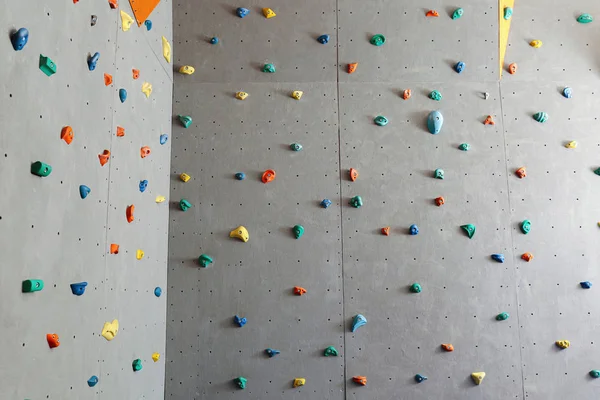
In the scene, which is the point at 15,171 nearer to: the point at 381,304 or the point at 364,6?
the point at 381,304

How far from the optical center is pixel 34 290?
4.87 ft

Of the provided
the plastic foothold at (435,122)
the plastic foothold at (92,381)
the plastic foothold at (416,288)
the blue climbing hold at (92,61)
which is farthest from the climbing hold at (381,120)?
the plastic foothold at (92,381)

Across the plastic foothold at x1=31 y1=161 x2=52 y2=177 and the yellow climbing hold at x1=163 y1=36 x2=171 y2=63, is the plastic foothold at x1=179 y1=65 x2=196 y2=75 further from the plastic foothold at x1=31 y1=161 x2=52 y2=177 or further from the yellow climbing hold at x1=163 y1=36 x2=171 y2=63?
the plastic foothold at x1=31 y1=161 x2=52 y2=177

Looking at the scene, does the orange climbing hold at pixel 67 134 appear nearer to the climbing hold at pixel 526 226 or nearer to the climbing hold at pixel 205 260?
the climbing hold at pixel 205 260

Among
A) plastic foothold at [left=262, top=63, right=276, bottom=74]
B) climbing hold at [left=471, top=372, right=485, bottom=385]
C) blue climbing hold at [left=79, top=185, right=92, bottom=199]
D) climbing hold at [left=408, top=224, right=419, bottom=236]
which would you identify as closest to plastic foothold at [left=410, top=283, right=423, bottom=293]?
climbing hold at [left=408, top=224, right=419, bottom=236]

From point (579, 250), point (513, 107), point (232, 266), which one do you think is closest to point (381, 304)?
point (232, 266)

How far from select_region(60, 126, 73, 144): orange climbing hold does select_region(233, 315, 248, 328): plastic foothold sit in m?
1.55

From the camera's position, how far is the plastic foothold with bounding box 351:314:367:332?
2.95 meters

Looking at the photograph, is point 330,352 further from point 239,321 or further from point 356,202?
point 356,202

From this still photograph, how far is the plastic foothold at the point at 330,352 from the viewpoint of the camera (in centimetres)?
293

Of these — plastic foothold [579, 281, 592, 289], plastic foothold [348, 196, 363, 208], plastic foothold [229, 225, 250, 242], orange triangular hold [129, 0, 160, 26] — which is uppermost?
orange triangular hold [129, 0, 160, 26]

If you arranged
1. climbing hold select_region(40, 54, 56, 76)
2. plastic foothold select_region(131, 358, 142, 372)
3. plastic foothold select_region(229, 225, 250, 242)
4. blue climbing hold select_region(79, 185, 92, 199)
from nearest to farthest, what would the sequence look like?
climbing hold select_region(40, 54, 56, 76), blue climbing hold select_region(79, 185, 92, 199), plastic foothold select_region(131, 358, 142, 372), plastic foothold select_region(229, 225, 250, 242)

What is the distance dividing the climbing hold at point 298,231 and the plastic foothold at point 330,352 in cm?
65

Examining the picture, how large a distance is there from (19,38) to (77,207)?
0.60 meters
